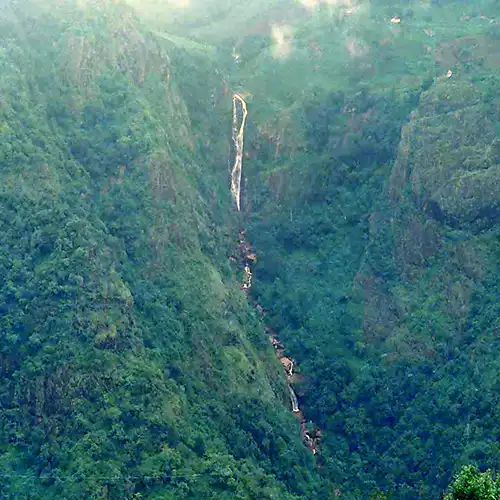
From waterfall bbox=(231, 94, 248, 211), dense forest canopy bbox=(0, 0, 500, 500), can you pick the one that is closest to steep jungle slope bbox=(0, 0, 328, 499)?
dense forest canopy bbox=(0, 0, 500, 500)

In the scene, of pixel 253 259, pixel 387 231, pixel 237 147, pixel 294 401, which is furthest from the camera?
pixel 237 147

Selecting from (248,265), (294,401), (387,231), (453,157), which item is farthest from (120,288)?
(453,157)

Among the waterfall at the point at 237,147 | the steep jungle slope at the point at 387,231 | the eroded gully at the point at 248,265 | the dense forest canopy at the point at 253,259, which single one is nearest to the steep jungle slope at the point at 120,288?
the dense forest canopy at the point at 253,259

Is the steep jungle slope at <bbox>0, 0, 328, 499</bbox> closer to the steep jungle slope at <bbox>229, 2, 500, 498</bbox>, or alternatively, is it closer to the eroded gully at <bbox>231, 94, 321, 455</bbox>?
the eroded gully at <bbox>231, 94, 321, 455</bbox>

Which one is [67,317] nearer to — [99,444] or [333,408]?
[99,444]

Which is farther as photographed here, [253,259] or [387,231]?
[253,259]

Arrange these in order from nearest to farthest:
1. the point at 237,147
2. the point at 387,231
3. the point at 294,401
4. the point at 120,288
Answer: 1. the point at 120,288
2. the point at 294,401
3. the point at 387,231
4. the point at 237,147

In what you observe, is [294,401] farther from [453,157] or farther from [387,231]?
[453,157]
